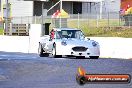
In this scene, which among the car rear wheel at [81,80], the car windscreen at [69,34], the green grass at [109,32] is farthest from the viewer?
the green grass at [109,32]

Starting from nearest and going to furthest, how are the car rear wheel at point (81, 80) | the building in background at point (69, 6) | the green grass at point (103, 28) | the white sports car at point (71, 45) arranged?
the car rear wheel at point (81, 80) < the white sports car at point (71, 45) < the green grass at point (103, 28) < the building in background at point (69, 6)

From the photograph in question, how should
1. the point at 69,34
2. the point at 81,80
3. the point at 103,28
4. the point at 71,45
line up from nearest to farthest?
the point at 81,80
the point at 71,45
the point at 69,34
the point at 103,28

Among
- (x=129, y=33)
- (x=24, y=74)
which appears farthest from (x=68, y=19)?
(x=24, y=74)

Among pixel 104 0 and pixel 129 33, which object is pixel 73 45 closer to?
pixel 129 33

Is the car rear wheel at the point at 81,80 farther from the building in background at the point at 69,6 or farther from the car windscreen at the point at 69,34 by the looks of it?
the building in background at the point at 69,6

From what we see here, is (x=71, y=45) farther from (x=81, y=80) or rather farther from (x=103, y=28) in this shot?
(x=103, y=28)

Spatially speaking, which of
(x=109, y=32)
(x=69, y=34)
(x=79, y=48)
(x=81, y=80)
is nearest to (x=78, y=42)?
(x=79, y=48)

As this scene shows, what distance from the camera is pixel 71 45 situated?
24.5m

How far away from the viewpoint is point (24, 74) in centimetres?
1572

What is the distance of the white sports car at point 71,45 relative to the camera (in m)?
24.5

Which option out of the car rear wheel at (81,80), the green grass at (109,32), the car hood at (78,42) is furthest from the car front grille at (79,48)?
the green grass at (109,32)

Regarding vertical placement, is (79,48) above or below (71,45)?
below

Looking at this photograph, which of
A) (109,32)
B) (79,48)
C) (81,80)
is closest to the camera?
(81,80)

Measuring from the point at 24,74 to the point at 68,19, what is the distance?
35.5 m
